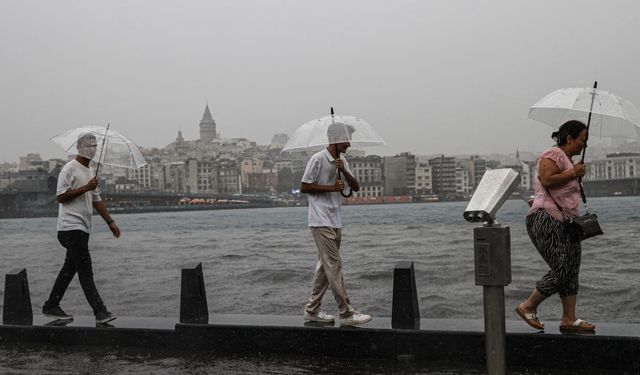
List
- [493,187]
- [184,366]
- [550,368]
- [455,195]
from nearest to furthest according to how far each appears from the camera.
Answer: [493,187] → [550,368] → [184,366] → [455,195]

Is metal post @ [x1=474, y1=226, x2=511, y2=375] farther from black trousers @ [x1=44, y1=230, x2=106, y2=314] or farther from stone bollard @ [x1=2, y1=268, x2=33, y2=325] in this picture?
stone bollard @ [x1=2, y1=268, x2=33, y2=325]

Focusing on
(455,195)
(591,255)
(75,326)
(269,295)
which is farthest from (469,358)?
(455,195)

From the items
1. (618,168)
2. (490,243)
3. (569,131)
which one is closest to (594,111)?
(569,131)

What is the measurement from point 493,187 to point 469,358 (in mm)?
2714

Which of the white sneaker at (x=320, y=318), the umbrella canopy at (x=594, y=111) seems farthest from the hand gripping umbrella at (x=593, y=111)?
the white sneaker at (x=320, y=318)

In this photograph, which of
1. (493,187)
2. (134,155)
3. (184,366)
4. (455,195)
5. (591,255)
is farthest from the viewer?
(455,195)

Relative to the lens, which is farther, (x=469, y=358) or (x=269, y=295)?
(x=269, y=295)

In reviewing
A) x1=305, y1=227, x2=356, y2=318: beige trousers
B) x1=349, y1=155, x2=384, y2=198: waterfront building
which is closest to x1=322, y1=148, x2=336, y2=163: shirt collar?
x1=305, y1=227, x2=356, y2=318: beige trousers

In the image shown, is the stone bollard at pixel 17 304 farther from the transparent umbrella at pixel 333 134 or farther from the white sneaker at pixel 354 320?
the white sneaker at pixel 354 320

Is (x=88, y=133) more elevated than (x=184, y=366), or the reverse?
(x=88, y=133)

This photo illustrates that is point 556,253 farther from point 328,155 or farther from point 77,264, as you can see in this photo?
point 77,264

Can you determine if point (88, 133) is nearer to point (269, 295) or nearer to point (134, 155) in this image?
point (134, 155)

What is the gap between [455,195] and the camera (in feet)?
613

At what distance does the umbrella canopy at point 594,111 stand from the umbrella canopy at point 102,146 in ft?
12.6
